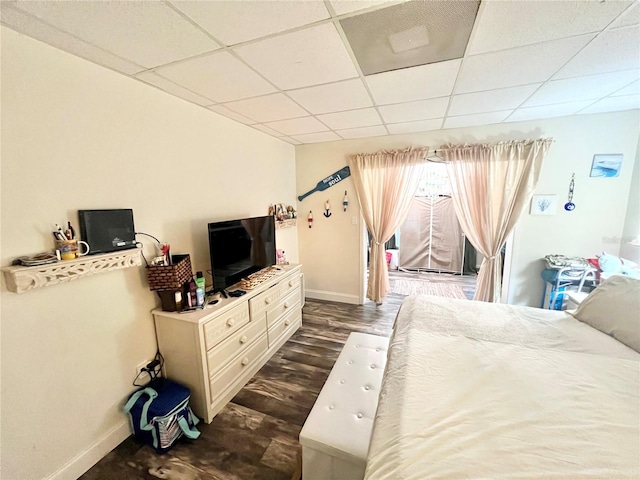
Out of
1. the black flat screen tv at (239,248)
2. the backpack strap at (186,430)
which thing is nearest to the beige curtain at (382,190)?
the black flat screen tv at (239,248)

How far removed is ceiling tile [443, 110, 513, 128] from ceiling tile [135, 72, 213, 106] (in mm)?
2436

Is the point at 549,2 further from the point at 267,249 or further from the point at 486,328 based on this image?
the point at 267,249

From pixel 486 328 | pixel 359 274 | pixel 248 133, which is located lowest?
pixel 359 274

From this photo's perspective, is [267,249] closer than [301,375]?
No

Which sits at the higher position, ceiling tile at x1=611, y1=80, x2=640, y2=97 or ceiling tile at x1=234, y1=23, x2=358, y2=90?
ceiling tile at x1=611, y1=80, x2=640, y2=97

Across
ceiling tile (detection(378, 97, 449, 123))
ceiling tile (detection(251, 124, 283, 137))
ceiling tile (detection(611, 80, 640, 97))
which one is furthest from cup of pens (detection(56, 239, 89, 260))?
ceiling tile (detection(611, 80, 640, 97))

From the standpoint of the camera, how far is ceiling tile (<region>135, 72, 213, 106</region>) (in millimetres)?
1618

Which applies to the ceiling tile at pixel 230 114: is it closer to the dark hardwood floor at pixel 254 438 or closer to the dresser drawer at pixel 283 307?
the dresser drawer at pixel 283 307

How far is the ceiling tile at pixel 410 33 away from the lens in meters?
1.15

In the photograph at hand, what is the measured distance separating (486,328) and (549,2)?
5.62 feet

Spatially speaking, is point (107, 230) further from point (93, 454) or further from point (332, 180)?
point (332, 180)

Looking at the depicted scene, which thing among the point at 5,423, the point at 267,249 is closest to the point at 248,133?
the point at 267,249

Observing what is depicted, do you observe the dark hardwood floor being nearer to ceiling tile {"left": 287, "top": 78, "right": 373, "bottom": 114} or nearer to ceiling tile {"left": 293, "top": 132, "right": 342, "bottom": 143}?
ceiling tile {"left": 287, "top": 78, "right": 373, "bottom": 114}

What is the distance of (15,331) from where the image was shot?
1183mm
